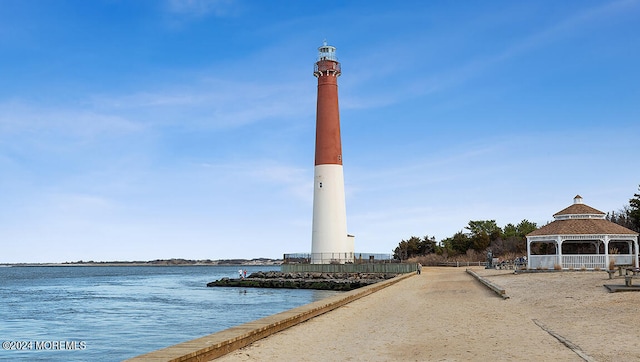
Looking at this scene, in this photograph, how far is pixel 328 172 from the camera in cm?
4347

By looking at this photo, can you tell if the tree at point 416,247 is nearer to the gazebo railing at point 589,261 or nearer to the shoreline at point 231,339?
the gazebo railing at point 589,261

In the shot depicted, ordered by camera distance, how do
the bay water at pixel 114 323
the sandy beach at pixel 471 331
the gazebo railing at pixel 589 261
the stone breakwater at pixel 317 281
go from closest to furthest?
1. the sandy beach at pixel 471 331
2. the bay water at pixel 114 323
3. the gazebo railing at pixel 589 261
4. the stone breakwater at pixel 317 281

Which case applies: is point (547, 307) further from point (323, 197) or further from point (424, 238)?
point (424, 238)

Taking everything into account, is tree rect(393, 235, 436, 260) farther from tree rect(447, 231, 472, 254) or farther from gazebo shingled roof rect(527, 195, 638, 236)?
gazebo shingled roof rect(527, 195, 638, 236)

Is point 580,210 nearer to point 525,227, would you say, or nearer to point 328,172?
point 328,172

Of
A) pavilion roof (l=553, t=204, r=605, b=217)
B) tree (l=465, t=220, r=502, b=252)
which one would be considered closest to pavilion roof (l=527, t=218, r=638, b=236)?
pavilion roof (l=553, t=204, r=605, b=217)

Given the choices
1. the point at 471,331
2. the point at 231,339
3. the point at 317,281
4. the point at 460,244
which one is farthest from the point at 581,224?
the point at 460,244

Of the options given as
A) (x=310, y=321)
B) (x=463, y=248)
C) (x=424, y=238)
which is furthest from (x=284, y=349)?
(x=424, y=238)

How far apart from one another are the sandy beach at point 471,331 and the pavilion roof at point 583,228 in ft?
43.5

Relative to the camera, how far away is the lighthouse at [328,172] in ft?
143

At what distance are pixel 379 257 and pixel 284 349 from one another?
4403 centimetres

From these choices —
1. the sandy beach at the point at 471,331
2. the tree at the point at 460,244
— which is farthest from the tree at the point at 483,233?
the sandy beach at the point at 471,331

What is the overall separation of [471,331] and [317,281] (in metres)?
30.5

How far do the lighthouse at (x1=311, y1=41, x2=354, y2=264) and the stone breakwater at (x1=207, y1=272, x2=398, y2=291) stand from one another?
6.59 ft
